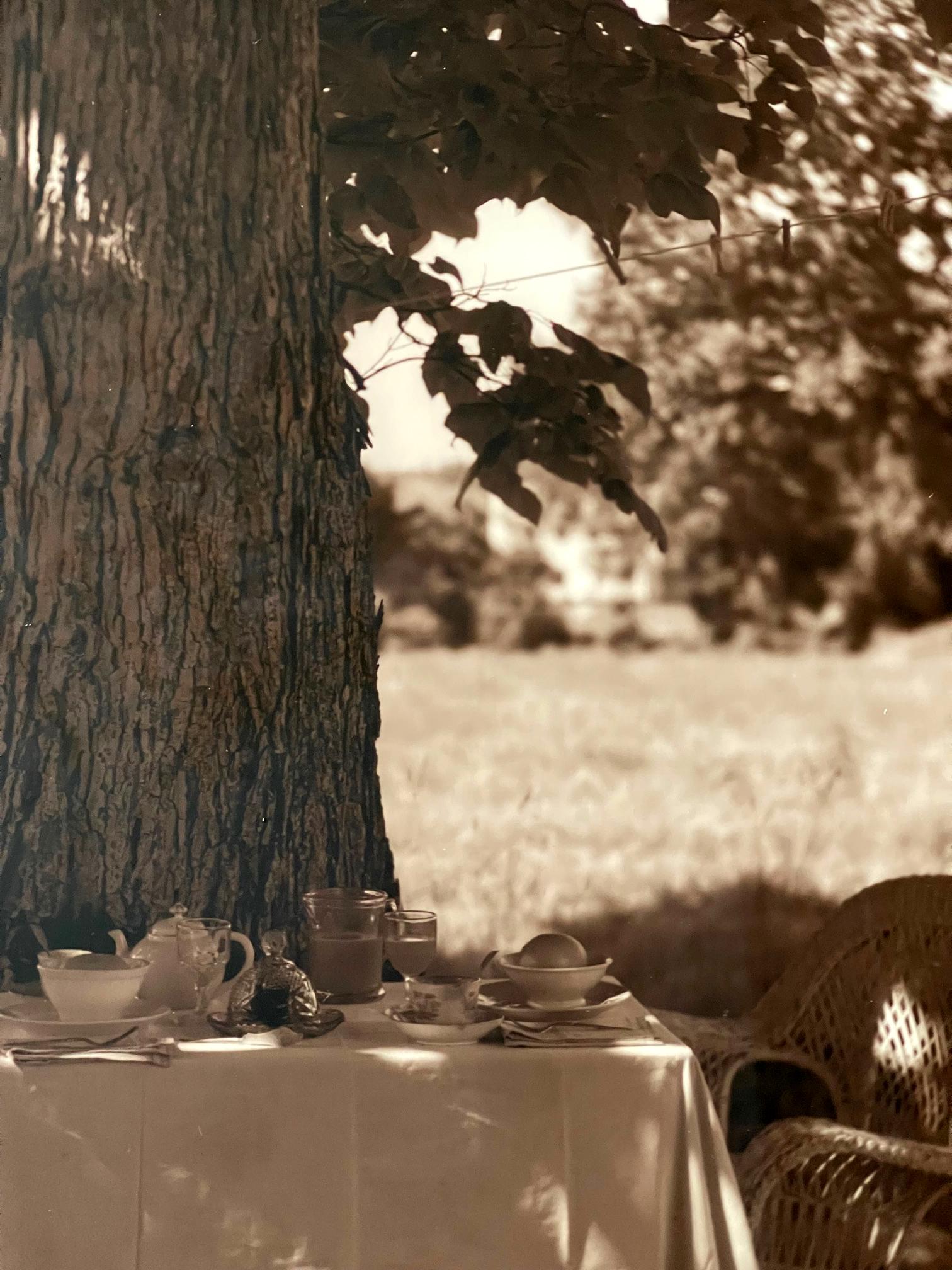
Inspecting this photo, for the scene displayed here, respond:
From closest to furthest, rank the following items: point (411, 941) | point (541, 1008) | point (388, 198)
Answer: point (541, 1008) → point (411, 941) → point (388, 198)

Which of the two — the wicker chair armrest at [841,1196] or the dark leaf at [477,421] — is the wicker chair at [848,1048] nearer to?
the wicker chair armrest at [841,1196]

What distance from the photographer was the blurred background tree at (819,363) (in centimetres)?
221

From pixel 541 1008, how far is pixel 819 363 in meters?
1.32

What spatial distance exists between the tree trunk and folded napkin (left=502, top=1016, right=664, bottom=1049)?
52 cm

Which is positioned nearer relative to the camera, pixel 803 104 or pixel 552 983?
pixel 552 983

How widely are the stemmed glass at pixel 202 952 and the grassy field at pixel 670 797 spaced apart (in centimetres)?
67

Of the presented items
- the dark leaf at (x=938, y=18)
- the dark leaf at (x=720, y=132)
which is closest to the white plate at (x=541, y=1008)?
the dark leaf at (x=720, y=132)

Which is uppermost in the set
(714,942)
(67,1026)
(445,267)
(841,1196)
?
(445,267)

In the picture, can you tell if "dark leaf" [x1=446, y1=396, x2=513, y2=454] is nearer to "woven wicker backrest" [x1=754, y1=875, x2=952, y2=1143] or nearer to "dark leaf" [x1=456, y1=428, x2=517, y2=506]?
"dark leaf" [x1=456, y1=428, x2=517, y2=506]

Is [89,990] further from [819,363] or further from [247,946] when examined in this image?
[819,363]

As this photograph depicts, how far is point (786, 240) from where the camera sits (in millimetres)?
2250

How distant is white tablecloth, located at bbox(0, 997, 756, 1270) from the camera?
4.08 feet

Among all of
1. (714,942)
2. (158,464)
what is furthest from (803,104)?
(714,942)

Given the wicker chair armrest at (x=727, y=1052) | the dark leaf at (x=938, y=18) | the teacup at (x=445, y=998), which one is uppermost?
the dark leaf at (x=938, y=18)
